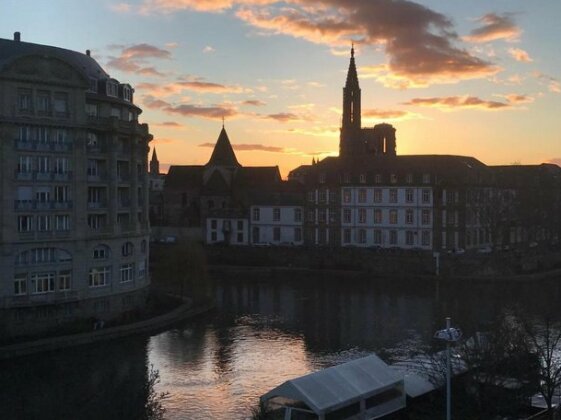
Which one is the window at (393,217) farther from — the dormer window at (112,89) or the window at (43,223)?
the window at (43,223)

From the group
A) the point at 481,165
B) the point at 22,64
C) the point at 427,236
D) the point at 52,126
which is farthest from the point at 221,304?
the point at 481,165

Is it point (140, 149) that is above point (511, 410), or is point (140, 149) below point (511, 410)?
above

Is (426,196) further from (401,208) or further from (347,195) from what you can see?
(347,195)

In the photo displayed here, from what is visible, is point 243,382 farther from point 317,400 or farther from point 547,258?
point 547,258

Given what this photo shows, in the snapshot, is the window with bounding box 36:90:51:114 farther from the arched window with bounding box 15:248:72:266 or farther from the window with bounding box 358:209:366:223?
the window with bounding box 358:209:366:223

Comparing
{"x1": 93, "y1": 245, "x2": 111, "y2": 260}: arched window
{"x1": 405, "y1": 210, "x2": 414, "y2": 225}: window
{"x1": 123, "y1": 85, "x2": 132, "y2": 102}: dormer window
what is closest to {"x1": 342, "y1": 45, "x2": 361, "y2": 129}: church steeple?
{"x1": 405, "y1": 210, "x2": 414, "y2": 225}: window

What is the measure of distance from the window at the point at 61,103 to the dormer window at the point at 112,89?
12.1ft

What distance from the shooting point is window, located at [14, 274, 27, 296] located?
3684 centimetres

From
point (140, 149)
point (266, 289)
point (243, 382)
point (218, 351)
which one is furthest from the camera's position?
point (266, 289)

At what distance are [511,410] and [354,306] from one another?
26916mm

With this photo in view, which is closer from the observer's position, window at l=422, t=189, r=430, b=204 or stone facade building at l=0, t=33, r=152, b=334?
stone facade building at l=0, t=33, r=152, b=334

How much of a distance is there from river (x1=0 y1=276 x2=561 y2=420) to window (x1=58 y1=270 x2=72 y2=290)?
4404 millimetres

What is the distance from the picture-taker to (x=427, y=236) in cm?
6850

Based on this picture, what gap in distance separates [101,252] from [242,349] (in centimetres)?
1034
